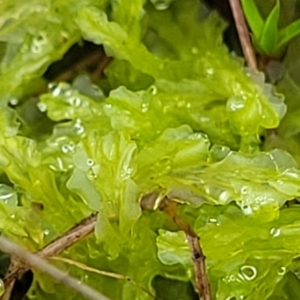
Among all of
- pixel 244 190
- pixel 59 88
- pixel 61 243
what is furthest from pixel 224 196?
pixel 59 88

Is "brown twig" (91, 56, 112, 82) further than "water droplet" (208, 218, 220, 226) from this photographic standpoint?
Yes

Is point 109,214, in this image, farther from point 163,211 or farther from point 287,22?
point 287,22

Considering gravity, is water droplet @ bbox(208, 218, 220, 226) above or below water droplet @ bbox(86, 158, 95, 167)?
below

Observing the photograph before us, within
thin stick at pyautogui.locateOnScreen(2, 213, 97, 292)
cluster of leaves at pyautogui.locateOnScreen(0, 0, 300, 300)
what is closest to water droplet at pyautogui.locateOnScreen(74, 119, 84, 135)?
cluster of leaves at pyautogui.locateOnScreen(0, 0, 300, 300)

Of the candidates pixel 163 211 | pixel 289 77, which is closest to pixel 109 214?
pixel 163 211

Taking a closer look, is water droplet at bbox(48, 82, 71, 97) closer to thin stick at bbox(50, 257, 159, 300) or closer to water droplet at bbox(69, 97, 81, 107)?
water droplet at bbox(69, 97, 81, 107)

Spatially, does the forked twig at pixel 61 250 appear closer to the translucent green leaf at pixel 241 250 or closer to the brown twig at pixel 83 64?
the translucent green leaf at pixel 241 250

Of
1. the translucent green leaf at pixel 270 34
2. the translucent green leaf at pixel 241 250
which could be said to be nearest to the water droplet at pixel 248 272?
the translucent green leaf at pixel 241 250

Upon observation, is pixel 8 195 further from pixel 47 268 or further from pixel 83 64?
pixel 83 64
